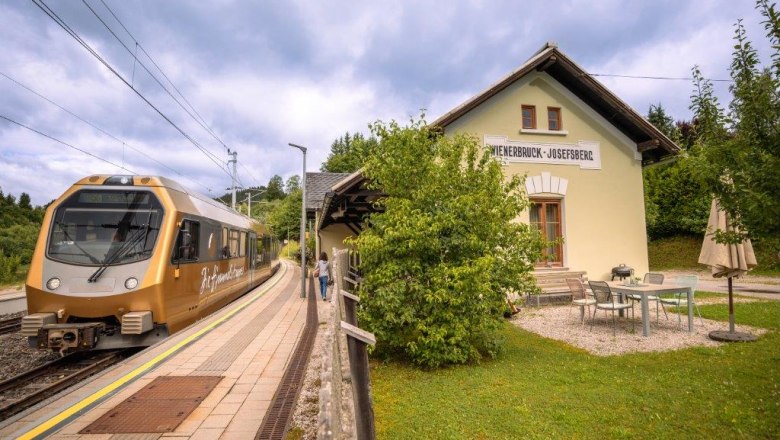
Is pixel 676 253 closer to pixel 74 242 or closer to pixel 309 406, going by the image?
pixel 309 406

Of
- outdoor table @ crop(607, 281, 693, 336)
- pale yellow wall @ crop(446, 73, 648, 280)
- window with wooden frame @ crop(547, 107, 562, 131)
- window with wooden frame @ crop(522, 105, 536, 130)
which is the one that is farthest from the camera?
window with wooden frame @ crop(547, 107, 562, 131)

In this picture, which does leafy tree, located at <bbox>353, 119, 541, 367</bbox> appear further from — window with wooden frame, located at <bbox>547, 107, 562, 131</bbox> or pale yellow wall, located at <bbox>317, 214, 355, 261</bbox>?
pale yellow wall, located at <bbox>317, 214, 355, 261</bbox>

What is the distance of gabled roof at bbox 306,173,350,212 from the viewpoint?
20087 mm

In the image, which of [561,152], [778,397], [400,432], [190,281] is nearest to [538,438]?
[400,432]

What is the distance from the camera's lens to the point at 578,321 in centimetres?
832

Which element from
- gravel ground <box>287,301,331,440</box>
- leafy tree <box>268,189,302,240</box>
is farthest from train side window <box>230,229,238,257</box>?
leafy tree <box>268,189,302,240</box>

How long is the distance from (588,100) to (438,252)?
27.5 feet

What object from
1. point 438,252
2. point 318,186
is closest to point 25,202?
point 318,186

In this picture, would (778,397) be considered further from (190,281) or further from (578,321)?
(190,281)

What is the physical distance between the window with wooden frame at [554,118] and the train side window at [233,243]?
9.30m

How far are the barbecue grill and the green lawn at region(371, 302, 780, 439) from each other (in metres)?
4.47

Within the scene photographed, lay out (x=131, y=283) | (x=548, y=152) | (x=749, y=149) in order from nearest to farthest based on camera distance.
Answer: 1. (x=749, y=149)
2. (x=131, y=283)
3. (x=548, y=152)

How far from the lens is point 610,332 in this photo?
743cm

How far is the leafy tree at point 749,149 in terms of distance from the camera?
3.65m
